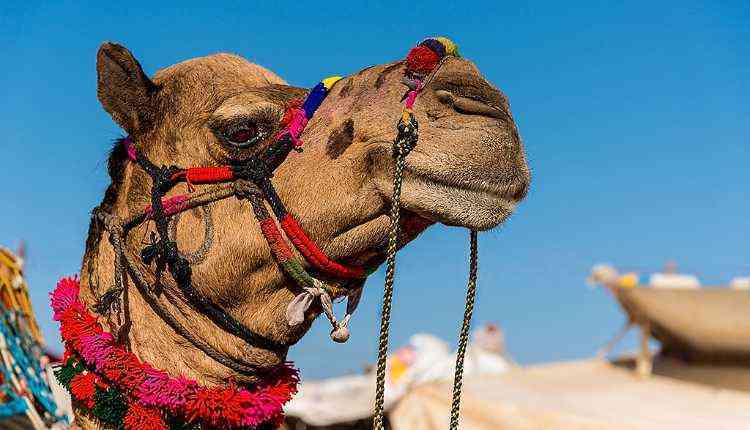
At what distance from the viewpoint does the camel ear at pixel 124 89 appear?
253 centimetres

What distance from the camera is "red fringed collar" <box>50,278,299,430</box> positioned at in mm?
2324

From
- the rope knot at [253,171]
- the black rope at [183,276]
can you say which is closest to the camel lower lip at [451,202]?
the rope knot at [253,171]

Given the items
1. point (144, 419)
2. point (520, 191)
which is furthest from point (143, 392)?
point (520, 191)

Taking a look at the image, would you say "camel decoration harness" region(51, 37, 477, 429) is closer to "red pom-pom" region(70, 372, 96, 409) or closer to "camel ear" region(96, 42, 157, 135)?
"red pom-pom" region(70, 372, 96, 409)

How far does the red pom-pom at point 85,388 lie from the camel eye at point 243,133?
0.75 metres

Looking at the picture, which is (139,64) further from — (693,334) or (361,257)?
(693,334)

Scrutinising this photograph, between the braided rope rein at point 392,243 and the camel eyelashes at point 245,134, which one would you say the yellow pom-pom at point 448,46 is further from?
the camel eyelashes at point 245,134

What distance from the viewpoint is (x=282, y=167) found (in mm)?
2373


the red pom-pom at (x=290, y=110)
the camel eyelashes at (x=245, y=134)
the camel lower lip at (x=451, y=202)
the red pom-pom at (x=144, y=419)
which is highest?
the red pom-pom at (x=290, y=110)

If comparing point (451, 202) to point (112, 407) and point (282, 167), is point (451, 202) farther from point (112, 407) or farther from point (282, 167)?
point (112, 407)

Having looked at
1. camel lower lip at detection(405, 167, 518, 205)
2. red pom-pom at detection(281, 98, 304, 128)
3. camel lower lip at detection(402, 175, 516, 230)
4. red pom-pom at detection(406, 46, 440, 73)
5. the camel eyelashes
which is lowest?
camel lower lip at detection(402, 175, 516, 230)

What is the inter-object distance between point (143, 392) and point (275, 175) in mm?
665

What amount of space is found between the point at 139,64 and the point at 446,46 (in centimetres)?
89

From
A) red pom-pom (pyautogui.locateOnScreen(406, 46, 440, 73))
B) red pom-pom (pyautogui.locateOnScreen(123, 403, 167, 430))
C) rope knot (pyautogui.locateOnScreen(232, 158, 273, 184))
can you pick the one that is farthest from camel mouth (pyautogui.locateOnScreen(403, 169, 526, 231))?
red pom-pom (pyautogui.locateOnScreen(123, 403, 167, 430))
